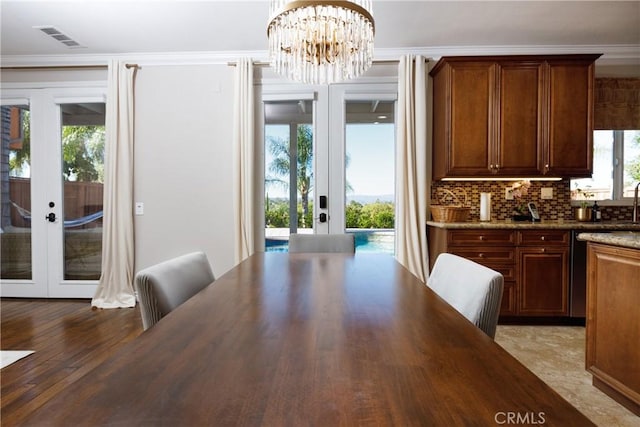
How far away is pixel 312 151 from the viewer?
3.86 metres

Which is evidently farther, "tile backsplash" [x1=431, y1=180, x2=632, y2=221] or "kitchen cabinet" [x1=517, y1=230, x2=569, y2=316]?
"tile backsplash" [x1=431, y1=180, x2=632, y2=221]

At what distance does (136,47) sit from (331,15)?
9.47 ft

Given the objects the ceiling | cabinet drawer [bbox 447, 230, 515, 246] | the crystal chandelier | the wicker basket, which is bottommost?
cabinet drawer [bbox 447, 230, 515, 246]

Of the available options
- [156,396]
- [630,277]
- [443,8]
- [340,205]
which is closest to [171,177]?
[340,205]

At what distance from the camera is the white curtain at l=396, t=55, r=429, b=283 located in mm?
3559

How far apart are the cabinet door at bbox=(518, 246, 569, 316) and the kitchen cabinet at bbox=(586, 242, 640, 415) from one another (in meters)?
1.06

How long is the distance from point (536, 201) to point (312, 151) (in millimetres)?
2432

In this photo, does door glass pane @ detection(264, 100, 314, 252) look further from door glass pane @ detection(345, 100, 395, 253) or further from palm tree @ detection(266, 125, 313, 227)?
door glass pane @ detection(345, 100, 395, 253)

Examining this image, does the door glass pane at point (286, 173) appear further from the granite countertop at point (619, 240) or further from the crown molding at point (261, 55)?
the granite countertop at point (619, 240)

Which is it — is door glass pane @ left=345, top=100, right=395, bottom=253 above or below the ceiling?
below

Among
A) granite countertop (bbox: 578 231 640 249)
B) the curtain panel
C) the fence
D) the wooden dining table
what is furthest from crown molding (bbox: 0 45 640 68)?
Answer: the wooden dining table

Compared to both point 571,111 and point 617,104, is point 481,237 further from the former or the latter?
point 617,104

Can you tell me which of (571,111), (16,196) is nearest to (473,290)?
(571,111)

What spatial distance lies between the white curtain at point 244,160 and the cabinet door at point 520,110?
244cm
